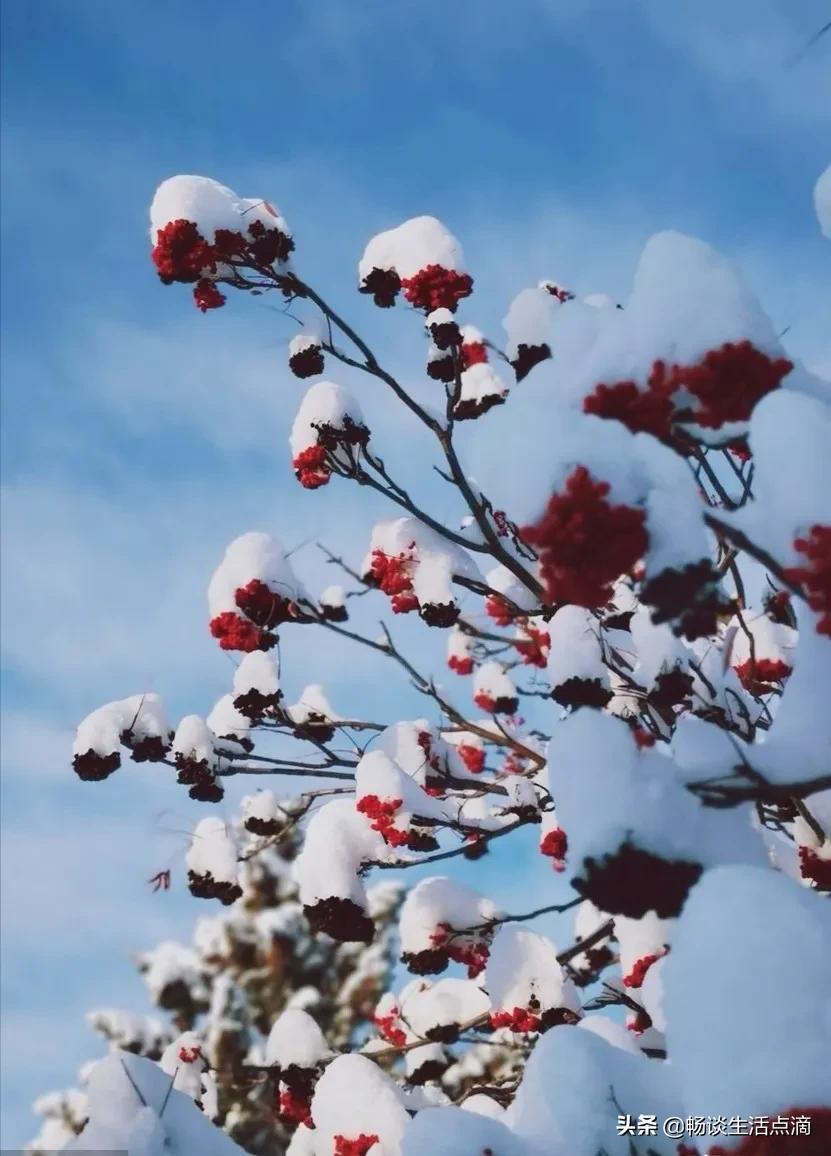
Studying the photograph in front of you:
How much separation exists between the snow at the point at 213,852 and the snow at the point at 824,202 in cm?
478

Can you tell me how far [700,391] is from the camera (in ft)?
8.43

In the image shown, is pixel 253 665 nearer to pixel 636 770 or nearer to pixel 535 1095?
pixel 535 1095

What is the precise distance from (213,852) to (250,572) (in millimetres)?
1875

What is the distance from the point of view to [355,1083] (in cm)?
441

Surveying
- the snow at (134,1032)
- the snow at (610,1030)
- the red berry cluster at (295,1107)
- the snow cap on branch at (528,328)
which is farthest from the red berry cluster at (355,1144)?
the snow at (134,1032)

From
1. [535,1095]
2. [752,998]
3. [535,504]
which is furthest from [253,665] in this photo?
[752,998]

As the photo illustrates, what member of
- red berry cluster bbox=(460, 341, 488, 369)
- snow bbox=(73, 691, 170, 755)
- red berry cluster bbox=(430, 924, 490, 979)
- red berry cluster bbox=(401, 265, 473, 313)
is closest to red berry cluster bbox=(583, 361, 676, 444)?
red berry cluster bbox=(401, 265, 473, 313)

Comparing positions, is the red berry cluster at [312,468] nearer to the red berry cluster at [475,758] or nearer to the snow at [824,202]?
the snow at [824,202]

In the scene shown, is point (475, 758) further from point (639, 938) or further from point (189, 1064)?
point (639, 938)

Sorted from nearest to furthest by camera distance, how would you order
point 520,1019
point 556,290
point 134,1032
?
1. point 520,1019
2. point 556,290
3. point 134,1032

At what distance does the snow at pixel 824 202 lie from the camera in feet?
12.8

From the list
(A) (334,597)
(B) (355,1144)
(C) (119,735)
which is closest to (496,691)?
(A) (334,597)

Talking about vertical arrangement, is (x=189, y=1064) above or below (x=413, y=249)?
below

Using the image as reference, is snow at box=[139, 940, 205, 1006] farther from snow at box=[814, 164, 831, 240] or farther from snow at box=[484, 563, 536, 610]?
snow at box=[814, 164, 831, 240]
